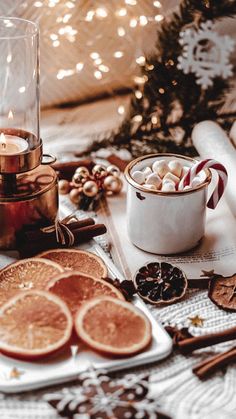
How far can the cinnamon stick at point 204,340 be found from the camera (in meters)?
1.02

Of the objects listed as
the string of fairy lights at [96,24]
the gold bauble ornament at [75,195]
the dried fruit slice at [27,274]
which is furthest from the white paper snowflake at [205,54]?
the dried fruit slice at [27,274]

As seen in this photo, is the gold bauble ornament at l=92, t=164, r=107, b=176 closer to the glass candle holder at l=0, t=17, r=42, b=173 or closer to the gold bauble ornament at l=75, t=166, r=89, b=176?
the gold bauble ornament at l=75, t=166, r=89, b=176

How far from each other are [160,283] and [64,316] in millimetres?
209

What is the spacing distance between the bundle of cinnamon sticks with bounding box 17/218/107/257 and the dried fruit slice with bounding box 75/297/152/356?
0.21 meters

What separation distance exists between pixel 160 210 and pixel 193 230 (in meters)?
0.08

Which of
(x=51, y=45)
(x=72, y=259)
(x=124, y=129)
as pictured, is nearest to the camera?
(x=72, y=259)

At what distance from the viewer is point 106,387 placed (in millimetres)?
938

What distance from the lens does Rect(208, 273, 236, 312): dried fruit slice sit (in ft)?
3.67

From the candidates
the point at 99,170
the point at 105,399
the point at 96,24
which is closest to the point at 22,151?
the point at 99,170

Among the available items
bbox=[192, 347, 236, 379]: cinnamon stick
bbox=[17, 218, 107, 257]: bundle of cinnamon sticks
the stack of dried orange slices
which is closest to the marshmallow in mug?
bbox=[17, 218, 107, 257]: bundle of cinnamon sticks

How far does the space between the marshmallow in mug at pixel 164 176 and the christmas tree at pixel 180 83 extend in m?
0.28

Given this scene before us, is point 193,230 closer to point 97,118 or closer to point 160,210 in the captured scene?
point 160,210

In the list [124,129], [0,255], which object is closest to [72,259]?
[0,255]

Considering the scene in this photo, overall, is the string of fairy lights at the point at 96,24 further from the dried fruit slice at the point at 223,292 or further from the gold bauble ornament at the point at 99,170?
the dried fruit slice at the point at 223,292
